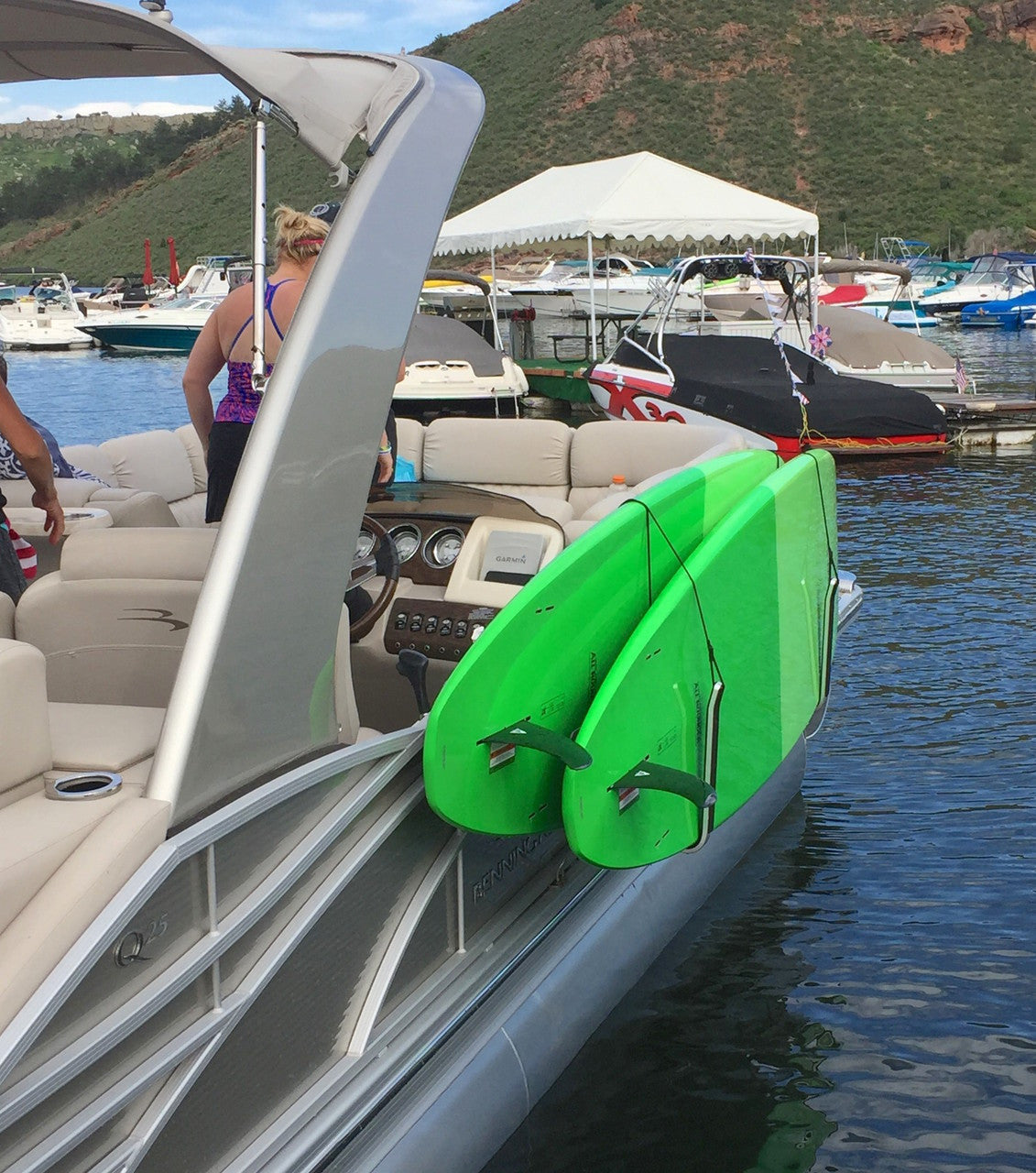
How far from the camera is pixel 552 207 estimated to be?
1614 cm

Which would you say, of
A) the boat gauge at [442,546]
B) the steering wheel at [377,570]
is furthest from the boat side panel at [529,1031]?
the boat gauge at [442,546]

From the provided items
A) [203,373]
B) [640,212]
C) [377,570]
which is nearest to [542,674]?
[377,570]

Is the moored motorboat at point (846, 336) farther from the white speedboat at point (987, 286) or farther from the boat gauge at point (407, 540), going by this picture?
the white speedboat at point (987, 286)

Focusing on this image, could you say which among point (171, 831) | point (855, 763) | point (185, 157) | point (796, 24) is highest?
point (796, 24)

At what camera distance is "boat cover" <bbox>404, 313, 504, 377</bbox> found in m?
15.8

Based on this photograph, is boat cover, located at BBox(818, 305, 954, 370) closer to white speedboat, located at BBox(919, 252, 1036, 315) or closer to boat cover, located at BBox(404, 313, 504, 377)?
boat cover, located at BBox(404, 313, 504, 377)

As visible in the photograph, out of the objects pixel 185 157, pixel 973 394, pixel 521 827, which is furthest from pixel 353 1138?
pixel 973 394

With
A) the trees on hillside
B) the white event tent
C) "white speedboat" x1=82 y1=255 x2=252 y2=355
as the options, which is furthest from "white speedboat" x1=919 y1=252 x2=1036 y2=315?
the trees on hillside

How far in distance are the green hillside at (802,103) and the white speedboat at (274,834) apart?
5313cm

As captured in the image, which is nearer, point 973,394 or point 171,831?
point 171,831

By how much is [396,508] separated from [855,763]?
245 centimetres

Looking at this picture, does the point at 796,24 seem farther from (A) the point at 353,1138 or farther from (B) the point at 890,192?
(A) the point at 353,1138

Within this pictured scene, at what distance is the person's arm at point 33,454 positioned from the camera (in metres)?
2.97

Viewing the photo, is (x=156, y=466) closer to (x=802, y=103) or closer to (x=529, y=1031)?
(x=529, y=1031)
